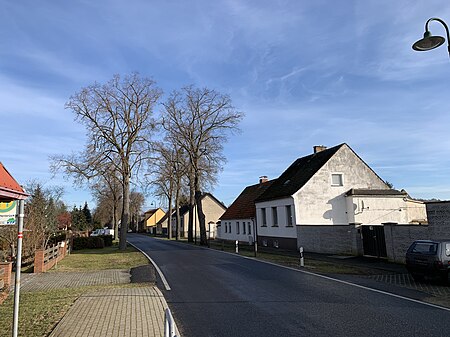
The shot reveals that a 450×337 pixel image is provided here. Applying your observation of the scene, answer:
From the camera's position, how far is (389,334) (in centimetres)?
674

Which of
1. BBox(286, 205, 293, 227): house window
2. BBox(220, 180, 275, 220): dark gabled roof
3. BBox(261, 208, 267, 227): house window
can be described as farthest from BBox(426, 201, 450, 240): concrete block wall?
BBox(220, 180, 275, 220): dark gabled roof

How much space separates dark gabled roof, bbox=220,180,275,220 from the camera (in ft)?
132

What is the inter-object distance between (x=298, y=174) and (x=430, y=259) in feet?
68.8

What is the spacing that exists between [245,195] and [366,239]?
25.6 meters

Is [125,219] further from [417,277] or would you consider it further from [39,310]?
[417,277]

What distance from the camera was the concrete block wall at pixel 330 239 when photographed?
22.1 metres

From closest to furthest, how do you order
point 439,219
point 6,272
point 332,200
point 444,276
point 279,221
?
point 6,272
point 444,276
point 439,219
point 332,200
point 279,221

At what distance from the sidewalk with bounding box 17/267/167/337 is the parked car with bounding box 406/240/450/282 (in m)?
8.64

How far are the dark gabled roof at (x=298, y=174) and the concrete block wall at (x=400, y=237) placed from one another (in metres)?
10.6

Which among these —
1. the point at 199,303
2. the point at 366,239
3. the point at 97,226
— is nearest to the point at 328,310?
the point at 199,303

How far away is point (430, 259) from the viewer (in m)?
12.4

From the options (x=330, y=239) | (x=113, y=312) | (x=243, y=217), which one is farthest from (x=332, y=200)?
(x=113, y=312)

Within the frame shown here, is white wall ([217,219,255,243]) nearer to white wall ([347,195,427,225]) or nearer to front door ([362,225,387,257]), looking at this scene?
white wall ([347,195,427,225])

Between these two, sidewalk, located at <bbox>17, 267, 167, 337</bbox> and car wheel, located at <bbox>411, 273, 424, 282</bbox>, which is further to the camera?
car wheel, located at <bbox>411, 273, 424, 282</bbox>
